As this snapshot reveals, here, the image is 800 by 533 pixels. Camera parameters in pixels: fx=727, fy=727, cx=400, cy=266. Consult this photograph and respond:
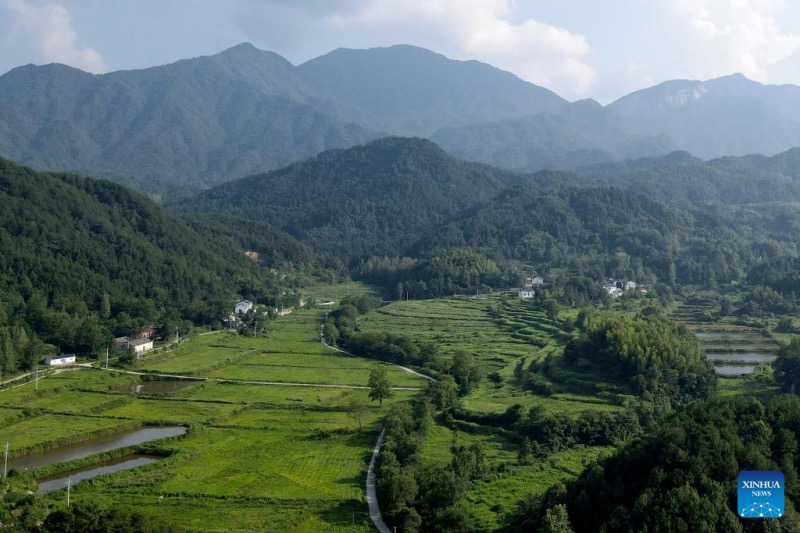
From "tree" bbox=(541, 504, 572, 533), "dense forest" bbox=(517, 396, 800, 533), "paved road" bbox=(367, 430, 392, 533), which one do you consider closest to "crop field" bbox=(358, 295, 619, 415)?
"paved road" bbox=(367, 430, 392, 533)

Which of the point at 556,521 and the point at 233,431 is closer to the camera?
the point at 556,521

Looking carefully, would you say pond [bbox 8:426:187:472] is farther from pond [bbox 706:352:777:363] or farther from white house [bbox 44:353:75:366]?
pond [bbox 706:352:777:363]

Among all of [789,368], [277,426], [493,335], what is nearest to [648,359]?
Answer: [789,368]

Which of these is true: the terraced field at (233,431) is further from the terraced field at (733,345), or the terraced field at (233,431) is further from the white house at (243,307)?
the terraced field at (733,345)

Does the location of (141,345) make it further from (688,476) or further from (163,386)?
(688,476)

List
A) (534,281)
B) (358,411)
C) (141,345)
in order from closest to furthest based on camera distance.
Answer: (358,411) < (141,345) < (534,281)

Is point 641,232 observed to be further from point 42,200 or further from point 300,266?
point 42,200
